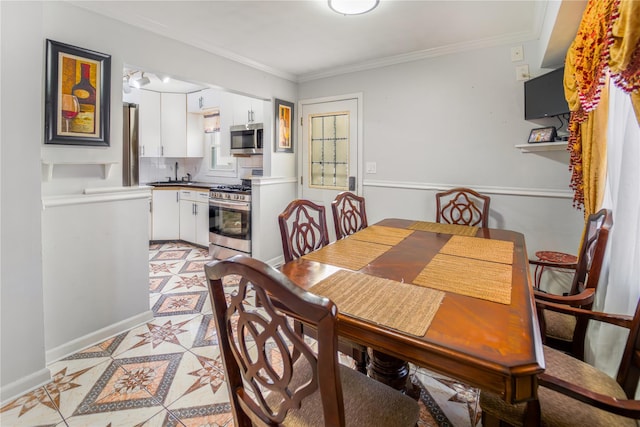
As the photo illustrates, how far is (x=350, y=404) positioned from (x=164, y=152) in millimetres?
4936

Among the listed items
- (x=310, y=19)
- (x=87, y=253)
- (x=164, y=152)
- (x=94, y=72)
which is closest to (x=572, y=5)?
(x=310, y=19)

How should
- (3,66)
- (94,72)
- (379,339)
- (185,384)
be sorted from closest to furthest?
1. (379,339)
2. (3,66)
3. (185,384)
4. (94,72)

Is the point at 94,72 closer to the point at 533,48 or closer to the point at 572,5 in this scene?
the point at 572,5

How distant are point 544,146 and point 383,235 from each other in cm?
152

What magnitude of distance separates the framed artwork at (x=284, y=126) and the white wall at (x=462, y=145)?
0.68 m

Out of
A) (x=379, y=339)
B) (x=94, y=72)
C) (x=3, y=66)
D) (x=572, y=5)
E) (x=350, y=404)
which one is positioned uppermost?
(x=572, y=5)

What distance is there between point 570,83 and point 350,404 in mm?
2125

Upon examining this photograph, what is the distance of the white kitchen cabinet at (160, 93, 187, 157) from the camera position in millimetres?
4934

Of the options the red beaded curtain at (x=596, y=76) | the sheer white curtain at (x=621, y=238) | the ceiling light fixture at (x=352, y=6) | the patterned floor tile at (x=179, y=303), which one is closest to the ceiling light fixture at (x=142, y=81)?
the patterned floor tile at (x=179, y=303)

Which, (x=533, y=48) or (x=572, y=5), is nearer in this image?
(x=572, y=5)

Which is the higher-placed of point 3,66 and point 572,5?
point 572,5

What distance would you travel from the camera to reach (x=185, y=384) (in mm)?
1854

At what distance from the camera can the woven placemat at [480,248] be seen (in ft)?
5.39

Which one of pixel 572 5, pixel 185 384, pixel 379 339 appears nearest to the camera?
pixel 379 339
